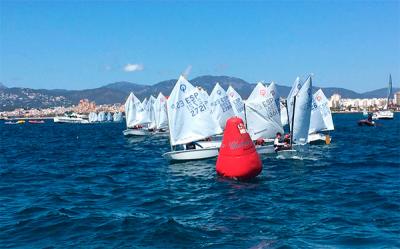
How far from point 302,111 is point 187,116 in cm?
994

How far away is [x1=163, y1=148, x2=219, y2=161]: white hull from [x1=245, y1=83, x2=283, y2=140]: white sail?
302 inches

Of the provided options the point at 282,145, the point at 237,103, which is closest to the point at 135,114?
the point at 237,103

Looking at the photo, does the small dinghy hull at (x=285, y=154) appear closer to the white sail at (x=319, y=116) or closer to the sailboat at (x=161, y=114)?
the white sail at (x=319, y=116)

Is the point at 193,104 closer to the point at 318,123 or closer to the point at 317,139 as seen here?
the point at 317,139

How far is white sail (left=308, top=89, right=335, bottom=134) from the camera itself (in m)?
62.0

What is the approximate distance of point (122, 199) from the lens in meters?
26.0

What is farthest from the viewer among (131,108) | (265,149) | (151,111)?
(151,111)

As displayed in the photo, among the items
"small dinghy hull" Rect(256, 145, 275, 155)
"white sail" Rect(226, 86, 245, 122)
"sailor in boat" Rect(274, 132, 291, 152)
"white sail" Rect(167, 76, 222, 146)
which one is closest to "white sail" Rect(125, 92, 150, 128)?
"white sail" Rect(226, 86, 245, 122)

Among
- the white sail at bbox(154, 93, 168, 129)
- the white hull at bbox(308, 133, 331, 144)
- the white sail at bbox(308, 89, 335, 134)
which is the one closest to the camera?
the white hull at bbox(308, 133, 331, 144)

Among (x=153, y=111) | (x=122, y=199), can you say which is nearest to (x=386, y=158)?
(x=122, y=199)

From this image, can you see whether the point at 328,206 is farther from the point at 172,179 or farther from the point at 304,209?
the point at 172,179

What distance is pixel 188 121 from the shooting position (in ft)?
140

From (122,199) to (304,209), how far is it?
947 cm

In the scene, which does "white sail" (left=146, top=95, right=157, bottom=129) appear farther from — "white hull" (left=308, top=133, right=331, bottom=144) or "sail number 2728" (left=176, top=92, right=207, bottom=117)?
"sail number 2728" (left=176, top=92, right=207, bottom=117)
